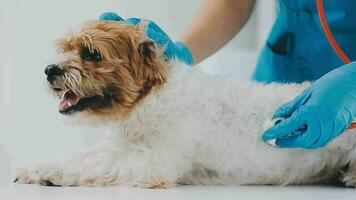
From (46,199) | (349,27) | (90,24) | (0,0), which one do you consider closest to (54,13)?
(0,0)

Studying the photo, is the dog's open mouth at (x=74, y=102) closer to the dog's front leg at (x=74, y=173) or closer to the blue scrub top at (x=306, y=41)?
the dog's front leg at (x=74, y=173)

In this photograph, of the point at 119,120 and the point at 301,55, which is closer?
the point at 119,120

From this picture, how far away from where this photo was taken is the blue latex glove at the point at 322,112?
925 millimetres

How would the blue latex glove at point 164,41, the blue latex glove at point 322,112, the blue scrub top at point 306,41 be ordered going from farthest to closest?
1. the blue scrub top at point 306,41
2. the blue latex glove at point 164,41
3. the blue latex glove at point 322,112

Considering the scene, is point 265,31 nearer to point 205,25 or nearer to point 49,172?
point 205,25

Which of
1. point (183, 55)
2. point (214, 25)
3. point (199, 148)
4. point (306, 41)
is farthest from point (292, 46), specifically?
point (199, 148)

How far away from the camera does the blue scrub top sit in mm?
1254

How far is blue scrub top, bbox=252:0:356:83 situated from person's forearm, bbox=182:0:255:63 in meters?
0.09

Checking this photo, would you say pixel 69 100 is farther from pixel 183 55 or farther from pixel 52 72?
pixel 183 55

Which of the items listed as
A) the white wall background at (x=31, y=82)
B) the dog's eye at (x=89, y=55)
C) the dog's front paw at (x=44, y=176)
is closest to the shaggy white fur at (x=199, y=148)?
the dog's front paw at (x=44, y=176)

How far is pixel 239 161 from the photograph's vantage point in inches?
40.8

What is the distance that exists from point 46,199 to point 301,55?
29.2 inches

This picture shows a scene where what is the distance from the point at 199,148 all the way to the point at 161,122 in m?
A: 0.07

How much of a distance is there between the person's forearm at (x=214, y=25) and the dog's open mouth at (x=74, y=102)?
38cm
